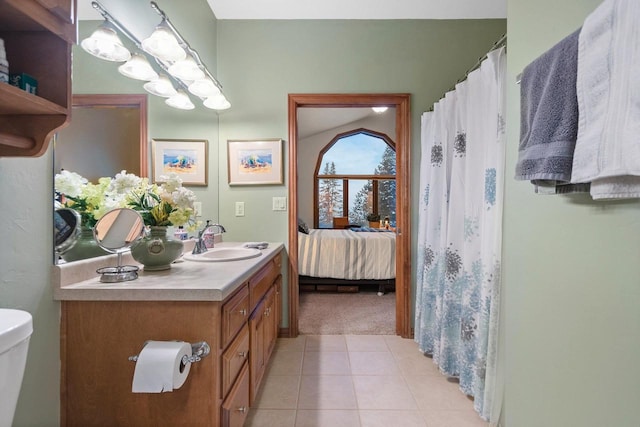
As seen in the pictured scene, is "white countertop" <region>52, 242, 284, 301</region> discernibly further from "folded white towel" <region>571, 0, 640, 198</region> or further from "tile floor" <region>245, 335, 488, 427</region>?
"folded white towel" <region>571, 0, 640, 198</region>

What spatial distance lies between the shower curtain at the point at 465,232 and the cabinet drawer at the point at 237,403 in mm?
1170

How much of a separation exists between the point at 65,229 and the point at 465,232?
187 centimetres

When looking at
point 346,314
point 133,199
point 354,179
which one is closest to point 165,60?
Answer: point 133,199

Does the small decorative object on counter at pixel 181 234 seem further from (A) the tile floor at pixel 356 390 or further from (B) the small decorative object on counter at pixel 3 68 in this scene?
(B) the small decorative object on counter at pixel 3 68

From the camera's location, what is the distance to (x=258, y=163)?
7.91ft

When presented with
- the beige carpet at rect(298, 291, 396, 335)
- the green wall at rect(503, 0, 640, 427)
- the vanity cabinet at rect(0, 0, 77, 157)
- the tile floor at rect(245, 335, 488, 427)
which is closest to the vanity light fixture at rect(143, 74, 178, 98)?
the vanity cabinet at rect(0, 0, 77, 157)

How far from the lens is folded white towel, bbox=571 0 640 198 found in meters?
0.57

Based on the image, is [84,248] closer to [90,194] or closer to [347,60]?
[90,194]

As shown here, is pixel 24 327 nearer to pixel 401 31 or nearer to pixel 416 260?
pixel 416 260

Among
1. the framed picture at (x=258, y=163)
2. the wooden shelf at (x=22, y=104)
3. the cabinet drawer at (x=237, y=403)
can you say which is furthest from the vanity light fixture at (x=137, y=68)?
the cabinet drawer at (x=237, y=403)

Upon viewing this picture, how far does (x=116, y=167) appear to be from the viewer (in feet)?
4.38

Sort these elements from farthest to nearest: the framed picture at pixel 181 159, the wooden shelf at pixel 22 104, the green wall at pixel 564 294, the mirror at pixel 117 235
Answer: the framed picture at pixel 181 159 → the mirror at pixel 117 235 → the green wall at pixel 564 294 → the wooden shelf at pixel 22 104

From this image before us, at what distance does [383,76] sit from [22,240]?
244 cm

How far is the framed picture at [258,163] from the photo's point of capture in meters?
2.41
